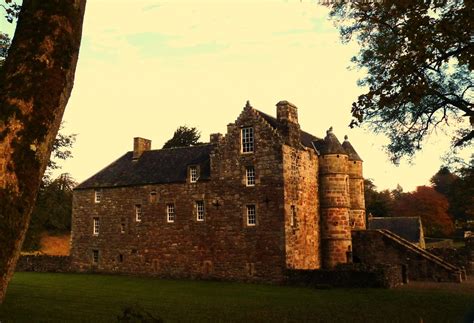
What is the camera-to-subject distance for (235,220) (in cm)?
3094

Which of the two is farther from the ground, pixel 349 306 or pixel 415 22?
pixel 415 22

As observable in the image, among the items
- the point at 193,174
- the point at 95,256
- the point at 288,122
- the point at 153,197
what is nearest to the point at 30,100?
the point at 288,122

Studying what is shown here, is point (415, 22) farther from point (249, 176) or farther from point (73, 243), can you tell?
point (73, 243)

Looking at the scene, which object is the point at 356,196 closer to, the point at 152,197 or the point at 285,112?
the point at 285,112

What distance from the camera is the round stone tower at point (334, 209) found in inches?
1314

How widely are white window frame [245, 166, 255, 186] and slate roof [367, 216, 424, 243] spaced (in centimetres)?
2487

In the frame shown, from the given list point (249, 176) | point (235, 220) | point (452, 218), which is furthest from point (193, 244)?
point (452, 218)

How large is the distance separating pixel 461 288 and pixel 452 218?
55.0m

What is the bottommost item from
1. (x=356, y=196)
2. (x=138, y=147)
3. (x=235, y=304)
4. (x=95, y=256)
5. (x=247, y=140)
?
(x=235, y=304)

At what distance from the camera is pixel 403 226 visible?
4944 cm

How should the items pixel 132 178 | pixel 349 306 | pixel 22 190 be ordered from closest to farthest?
1. pixel 22 190
2. pixel 349 306
3. pixel 132 178

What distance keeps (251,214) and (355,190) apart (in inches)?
492

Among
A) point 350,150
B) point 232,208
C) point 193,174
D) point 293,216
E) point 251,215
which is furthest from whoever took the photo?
point 350,150

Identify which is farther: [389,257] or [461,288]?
[389,257]
